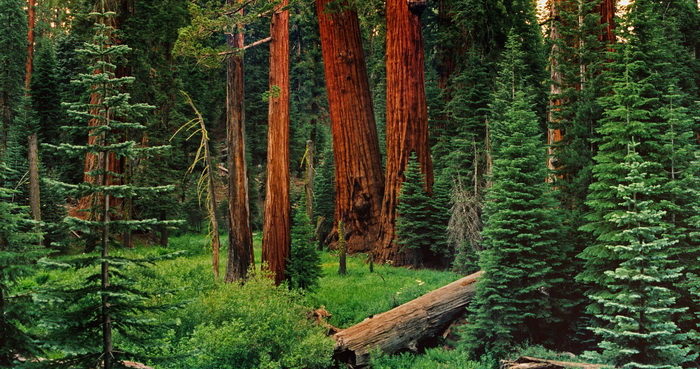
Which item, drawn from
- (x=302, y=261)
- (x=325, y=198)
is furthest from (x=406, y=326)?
(x=325, y=198)

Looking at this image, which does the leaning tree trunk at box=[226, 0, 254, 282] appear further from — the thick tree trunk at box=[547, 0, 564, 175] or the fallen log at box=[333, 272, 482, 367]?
the thick tree trunk at box=[547, 0, 564, 175]

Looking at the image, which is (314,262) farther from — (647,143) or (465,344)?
(647,143)

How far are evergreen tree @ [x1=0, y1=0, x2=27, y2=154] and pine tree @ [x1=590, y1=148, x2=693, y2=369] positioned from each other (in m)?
43.7

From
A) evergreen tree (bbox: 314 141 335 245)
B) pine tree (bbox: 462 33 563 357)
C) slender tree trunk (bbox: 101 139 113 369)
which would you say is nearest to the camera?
slender tree trunk (bbox: 101 139 113 369)

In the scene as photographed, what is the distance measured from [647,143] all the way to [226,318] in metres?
6.63

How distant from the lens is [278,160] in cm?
1152

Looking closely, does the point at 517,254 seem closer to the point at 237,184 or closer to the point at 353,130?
the point at 237,184

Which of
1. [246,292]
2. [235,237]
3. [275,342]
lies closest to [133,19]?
[235,237]

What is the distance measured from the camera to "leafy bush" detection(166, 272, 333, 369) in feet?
25.4

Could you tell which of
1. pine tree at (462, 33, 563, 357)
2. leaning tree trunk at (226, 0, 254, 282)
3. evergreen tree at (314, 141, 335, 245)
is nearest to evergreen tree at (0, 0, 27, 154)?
evergreen tree at (314, 141, 335, 245)

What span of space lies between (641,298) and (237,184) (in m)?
7.60

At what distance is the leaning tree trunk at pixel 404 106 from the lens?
1587 centimetres

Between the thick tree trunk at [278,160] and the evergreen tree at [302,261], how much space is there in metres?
0.19

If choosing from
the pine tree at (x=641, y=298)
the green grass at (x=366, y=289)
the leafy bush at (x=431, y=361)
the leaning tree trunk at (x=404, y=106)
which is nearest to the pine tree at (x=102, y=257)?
the leafy bush at (x=431, y=361)
